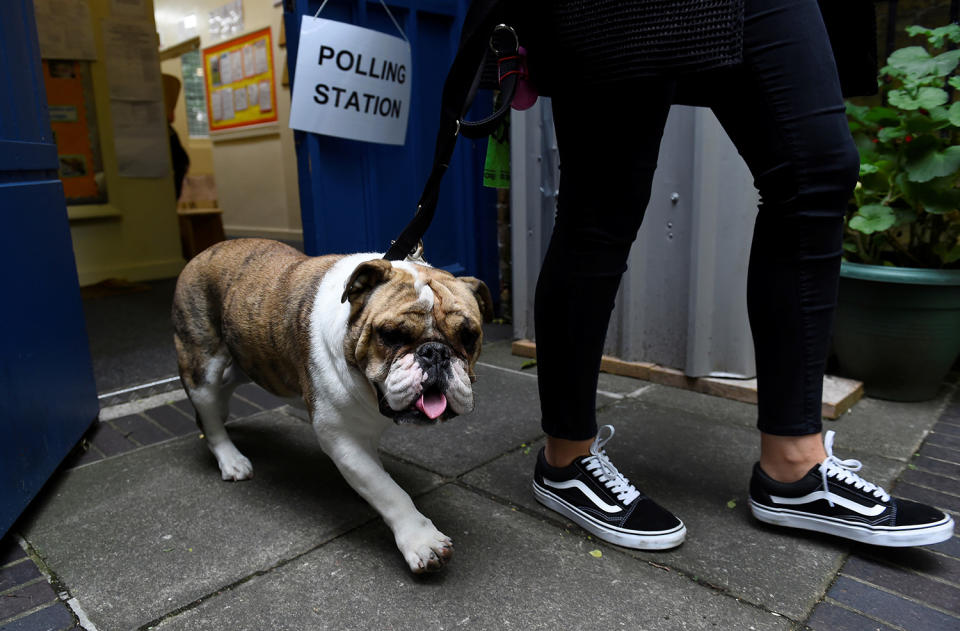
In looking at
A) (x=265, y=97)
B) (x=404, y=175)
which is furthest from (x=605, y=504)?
(x=265, y=97)

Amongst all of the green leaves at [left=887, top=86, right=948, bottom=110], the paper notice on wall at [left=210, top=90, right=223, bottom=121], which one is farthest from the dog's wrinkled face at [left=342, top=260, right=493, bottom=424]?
the paper notice on wall at [left=210, top=90, right=223, bottom=121]

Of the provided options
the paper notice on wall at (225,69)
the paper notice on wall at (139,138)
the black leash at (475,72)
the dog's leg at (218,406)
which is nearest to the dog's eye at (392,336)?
the black leash at (475,72)

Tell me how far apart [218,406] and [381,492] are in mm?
781

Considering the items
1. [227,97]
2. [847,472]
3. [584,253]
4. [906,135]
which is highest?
[227,97]

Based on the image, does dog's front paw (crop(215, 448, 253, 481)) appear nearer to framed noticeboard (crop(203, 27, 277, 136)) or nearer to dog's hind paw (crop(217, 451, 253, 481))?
dog's hind paw (crop(217, 451, 253, 481))

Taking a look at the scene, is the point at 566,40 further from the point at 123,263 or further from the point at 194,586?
the point at 123,263

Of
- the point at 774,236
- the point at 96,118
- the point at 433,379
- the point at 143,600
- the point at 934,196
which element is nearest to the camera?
the point at 433,379

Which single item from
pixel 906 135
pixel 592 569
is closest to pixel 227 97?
pixel 906 135

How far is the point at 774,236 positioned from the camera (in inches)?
62.8

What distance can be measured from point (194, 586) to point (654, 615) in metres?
1.02

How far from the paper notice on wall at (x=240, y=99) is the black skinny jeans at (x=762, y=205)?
26.5 feet

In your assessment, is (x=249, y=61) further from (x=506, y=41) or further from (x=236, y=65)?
(x=506, y=41)

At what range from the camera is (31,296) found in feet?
6.59

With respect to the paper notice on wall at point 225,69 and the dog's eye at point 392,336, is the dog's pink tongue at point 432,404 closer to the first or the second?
the dog's eye at point 392,336
